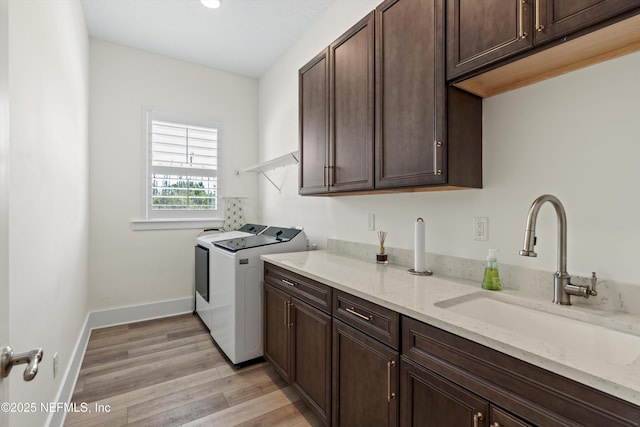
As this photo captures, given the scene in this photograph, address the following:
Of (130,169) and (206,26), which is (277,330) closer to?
(130,169)

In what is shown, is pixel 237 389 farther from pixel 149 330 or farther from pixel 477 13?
pixel 477 13

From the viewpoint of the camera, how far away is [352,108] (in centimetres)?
184

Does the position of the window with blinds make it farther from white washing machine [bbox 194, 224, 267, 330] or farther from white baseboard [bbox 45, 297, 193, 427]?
white baseboard [bbox 45, 297, 193, 427]

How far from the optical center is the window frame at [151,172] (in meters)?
3.26

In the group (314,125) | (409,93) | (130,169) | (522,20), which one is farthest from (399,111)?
(130,169)

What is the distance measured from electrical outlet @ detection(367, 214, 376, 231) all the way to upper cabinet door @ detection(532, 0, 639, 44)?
131 cm

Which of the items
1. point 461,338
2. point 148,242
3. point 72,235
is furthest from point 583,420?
point 148,242

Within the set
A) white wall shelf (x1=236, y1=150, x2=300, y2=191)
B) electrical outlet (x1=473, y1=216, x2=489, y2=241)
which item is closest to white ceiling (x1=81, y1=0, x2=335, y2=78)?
white wall shelf (x1=236, y1=150, x2=300, y2=191)

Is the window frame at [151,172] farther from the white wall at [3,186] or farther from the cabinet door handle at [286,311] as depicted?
the white wall at [3,186]

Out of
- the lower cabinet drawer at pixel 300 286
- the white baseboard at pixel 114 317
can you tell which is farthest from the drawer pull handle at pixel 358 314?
the white baseboard at pixel 114 317

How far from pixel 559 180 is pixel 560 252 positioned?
0.31 m

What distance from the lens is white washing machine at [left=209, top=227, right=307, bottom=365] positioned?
88.0 inches

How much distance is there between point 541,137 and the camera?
A: 128cm

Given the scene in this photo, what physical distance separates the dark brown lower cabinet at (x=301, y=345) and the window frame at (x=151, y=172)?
1.75 metres
